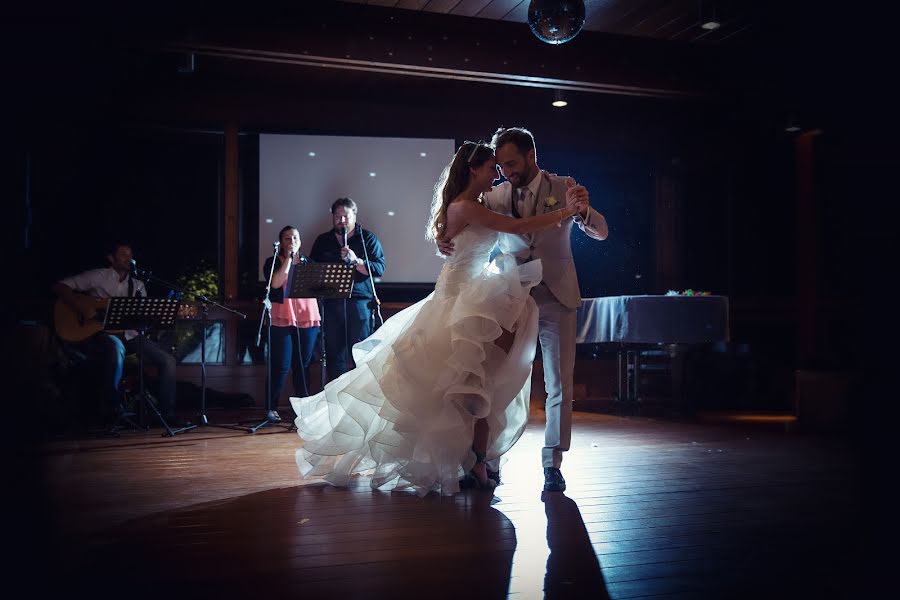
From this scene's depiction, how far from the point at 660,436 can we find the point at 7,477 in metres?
4.10

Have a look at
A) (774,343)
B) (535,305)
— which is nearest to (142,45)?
(535,305)

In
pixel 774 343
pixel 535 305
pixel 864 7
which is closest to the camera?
pixel 535 305

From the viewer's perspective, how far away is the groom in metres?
3.38

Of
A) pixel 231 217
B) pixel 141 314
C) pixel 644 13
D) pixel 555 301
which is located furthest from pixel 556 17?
pixel 231 217

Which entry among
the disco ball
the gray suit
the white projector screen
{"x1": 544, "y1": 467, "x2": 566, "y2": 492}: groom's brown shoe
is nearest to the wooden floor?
{"x1": 544, "y1": 467, "x2": 566, "y2": 492}: groom's brown shoe

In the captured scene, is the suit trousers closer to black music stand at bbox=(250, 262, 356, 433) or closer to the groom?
the groom

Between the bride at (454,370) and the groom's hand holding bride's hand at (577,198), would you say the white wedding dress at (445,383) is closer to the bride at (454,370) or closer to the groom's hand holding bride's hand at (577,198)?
the bride at (454,370)

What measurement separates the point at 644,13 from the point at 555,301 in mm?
3605

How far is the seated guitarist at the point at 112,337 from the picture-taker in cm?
597

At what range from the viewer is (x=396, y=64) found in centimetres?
601

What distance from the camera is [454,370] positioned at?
3.21 meters

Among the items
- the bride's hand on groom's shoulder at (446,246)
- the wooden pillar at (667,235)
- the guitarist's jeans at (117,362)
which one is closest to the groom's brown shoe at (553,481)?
the bride's hand on groom's shoulder at (446,246)

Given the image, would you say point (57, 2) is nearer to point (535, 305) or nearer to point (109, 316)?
point (109, 316)

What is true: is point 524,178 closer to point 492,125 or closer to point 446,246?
point 446,246
